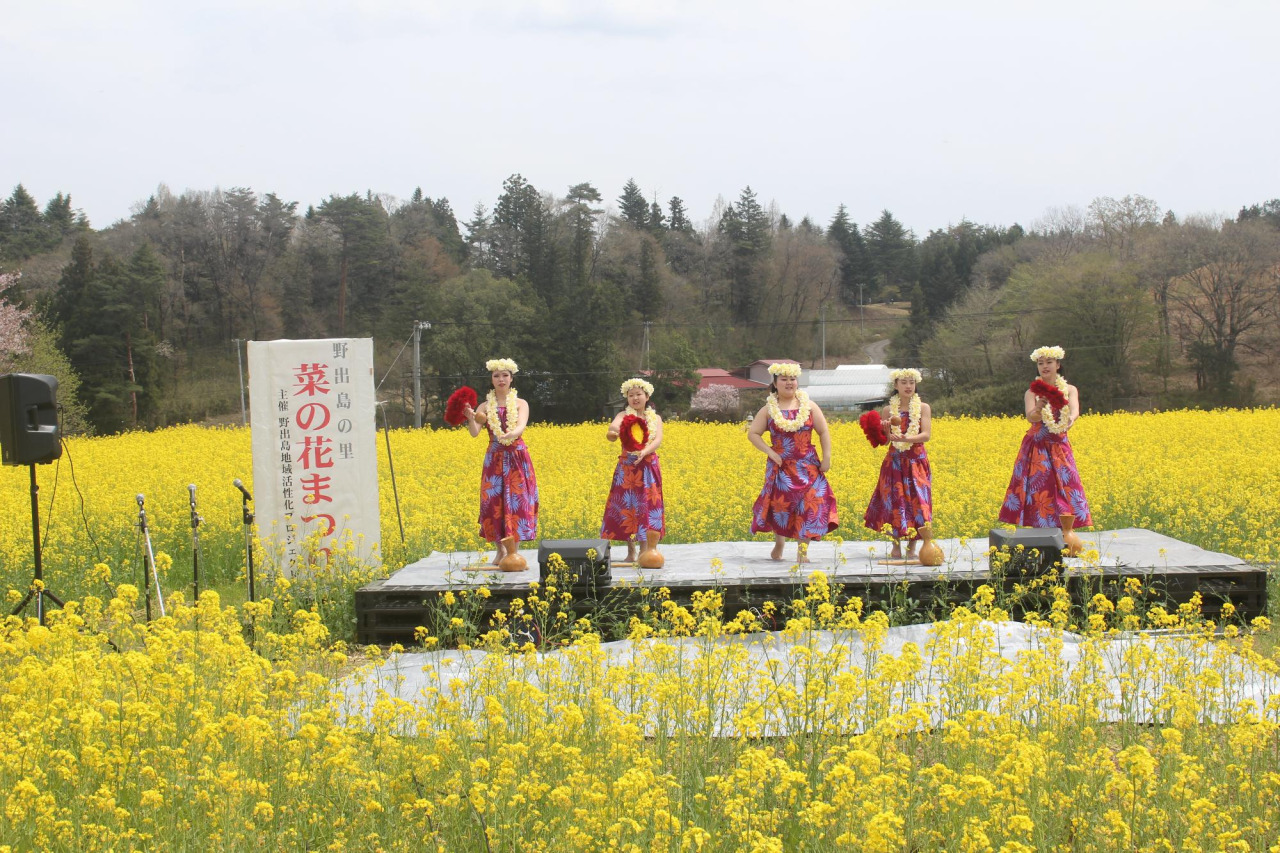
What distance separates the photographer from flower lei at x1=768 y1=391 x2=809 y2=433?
841cm

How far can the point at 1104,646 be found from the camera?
16.0ft

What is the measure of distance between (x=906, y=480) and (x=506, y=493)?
3195 mm

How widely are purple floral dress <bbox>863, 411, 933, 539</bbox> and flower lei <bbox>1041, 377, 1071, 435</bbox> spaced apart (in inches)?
43.4

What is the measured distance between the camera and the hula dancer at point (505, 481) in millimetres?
8367

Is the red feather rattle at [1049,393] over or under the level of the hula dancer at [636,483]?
over

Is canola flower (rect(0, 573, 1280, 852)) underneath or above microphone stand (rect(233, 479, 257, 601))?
underneath

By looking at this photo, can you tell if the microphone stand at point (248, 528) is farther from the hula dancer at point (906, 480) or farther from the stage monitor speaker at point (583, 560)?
the hula dancer at point (906, 480)

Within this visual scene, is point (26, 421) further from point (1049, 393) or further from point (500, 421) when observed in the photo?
point (1049, 393)

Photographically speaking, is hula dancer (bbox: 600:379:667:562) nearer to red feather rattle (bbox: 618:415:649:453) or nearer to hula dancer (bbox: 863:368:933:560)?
red feather rattle (bbox: 618:415:649:453)

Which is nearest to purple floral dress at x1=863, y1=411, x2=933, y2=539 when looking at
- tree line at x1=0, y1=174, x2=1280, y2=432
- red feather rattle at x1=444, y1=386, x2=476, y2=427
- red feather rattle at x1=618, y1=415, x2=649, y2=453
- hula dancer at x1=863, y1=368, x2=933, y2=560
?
hula dancer at x1=863, y1=368, x2=933, y2=560

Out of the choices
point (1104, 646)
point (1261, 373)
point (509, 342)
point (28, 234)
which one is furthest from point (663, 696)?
point (28, 234)

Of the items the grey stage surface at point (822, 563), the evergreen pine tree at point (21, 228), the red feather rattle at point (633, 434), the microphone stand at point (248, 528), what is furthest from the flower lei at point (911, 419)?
the evergreen pine tree at point (21, 228)

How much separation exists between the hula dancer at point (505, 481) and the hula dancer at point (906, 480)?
9.13 feet

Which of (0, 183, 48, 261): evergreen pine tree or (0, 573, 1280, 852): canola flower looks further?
(0, 183, 48, 261): evergreen pine tree
